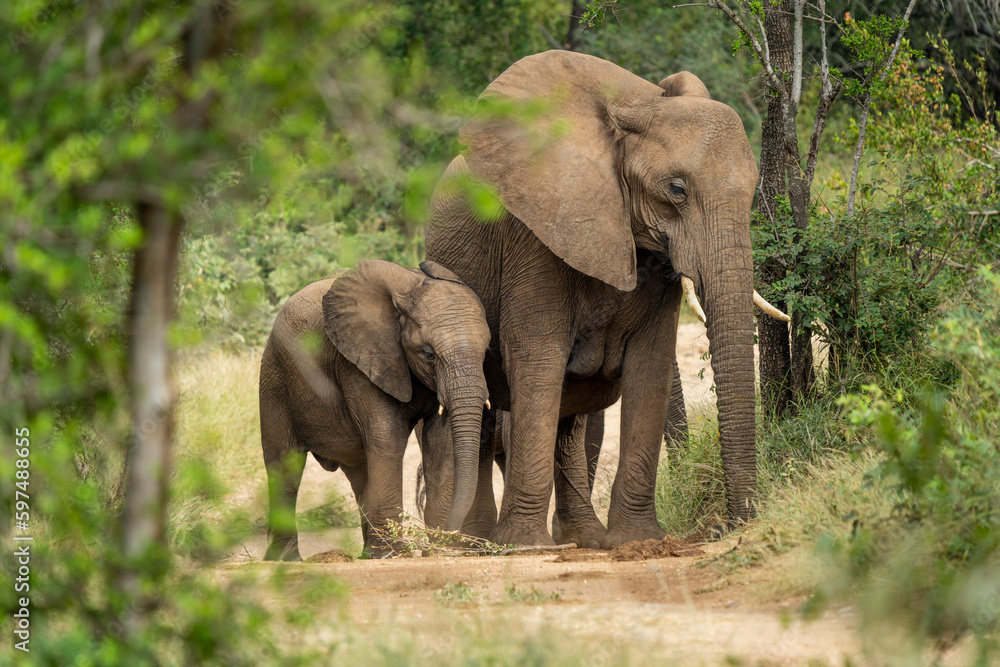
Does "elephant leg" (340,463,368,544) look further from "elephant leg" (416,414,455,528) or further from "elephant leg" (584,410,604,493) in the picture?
"elephant leg" (584,410,604,493)

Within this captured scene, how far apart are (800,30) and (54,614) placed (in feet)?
21.3

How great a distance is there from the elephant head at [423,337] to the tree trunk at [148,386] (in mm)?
4006

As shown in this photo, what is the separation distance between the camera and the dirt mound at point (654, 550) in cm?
615

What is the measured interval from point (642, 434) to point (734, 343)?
3.62 feet

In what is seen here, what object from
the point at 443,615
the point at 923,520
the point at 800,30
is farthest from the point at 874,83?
the point at 443,615

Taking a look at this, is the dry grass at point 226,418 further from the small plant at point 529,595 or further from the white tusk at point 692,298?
the small plant at point 529,595

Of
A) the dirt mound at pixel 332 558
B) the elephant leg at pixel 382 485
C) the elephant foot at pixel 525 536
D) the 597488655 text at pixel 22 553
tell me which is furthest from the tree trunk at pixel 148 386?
the elephant leg at pixel 382 485

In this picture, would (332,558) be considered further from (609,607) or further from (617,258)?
(609,607)

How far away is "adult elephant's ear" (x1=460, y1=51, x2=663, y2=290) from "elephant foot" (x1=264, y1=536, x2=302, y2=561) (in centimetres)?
342

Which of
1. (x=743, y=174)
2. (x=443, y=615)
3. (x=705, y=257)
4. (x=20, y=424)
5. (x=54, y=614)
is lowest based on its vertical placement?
(x=443, y=615)

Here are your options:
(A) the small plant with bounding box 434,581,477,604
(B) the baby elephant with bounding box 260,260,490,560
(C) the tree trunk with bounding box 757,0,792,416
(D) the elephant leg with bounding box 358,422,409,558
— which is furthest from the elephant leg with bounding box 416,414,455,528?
(A) the small plant with bounding box 434,581,477,604

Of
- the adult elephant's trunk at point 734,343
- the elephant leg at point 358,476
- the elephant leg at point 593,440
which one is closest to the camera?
the adult elephant's trunk at point 734,343

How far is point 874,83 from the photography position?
7.74 m

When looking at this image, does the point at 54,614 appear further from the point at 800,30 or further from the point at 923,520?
the point at 800,30
